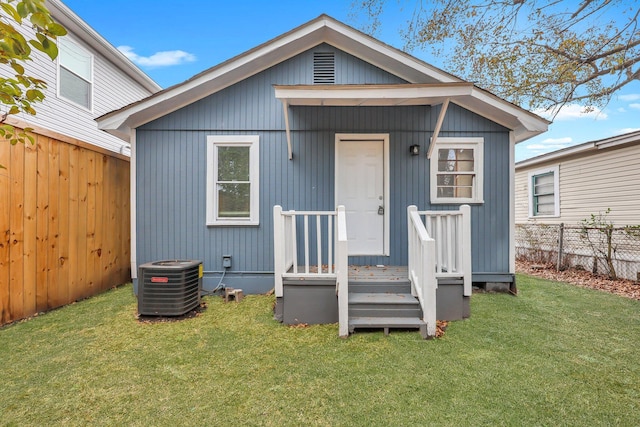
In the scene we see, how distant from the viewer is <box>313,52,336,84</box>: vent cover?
16.8 ft

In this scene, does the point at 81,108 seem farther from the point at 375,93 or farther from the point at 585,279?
the point at 585,279

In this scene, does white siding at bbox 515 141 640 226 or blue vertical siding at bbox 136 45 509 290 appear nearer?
blue vertical siding at bbox 136 45 509 290

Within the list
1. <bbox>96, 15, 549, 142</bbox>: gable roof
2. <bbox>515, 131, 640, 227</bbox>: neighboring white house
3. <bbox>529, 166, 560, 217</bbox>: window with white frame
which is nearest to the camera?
<bbox>96, 15, 549, 142</bbox>: gable roof

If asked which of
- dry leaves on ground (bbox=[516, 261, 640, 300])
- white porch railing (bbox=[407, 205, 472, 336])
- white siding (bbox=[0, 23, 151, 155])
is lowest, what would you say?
dry leaves on ground (bbox=[516, 261, 640, 300])

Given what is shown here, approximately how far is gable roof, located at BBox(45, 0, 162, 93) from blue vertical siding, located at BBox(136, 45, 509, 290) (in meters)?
3.25

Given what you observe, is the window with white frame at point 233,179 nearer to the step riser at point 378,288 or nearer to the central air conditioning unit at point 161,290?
the central air conditioning unit at point 161,290

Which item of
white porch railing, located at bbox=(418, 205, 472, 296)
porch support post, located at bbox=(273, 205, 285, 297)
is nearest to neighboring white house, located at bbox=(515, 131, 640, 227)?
white porch railing, located at bbox=(418, 205, 472, 296)

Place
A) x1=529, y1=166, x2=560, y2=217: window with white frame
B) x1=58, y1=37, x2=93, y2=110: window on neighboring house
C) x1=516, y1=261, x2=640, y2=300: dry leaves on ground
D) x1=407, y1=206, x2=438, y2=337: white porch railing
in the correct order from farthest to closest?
x1=529, y1=166, x2=560, y2=217: window with white frame → x1=58, y1=37, x2=93, y2=110: window on neighboring house → x1=516, y1=261, x2=640, y2=300: dry leaves on ground → x1=407, y1=206, x2=438, y2=337: white porch railing

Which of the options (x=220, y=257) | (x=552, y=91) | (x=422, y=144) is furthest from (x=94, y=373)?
(x=552, y=91)

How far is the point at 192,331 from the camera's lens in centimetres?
344

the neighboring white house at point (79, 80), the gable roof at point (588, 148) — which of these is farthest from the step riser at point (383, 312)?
the gable roof at point (588, 148)

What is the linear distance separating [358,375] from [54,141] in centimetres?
487

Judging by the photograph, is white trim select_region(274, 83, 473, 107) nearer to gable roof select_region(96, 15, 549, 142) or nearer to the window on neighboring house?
gable roof select_region(96, 15, 549, 142)

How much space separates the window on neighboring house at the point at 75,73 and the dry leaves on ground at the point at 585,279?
1100 centimetres
